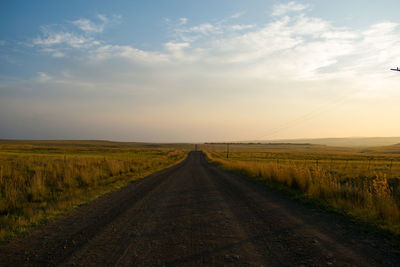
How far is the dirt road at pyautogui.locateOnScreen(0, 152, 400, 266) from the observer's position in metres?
4.19

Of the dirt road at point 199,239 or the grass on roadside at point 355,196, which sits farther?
the grass on roadside at point 355,196

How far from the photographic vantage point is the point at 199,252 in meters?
4.51

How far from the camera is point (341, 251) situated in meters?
4.58

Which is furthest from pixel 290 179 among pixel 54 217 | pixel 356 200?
pixel 54 217

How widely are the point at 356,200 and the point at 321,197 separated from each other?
1.38 metres

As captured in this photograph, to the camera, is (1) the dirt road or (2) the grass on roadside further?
(2) the grass on roadside

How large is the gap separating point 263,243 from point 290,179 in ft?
30.3

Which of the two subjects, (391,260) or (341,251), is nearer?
(391,260)

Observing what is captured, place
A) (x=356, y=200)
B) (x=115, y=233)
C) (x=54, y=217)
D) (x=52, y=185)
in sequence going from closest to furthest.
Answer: (x=115, y=233) → (x=54, y=217) → (x=356, y=200) → (x=52, y=185)

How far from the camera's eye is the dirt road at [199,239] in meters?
4.19

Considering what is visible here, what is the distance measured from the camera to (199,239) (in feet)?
17.2

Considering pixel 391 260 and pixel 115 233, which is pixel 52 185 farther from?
pixel 391 260

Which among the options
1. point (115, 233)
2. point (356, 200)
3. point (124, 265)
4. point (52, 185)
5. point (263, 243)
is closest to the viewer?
point (124, 265)

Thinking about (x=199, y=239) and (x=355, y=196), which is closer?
(x=199, y=239)
